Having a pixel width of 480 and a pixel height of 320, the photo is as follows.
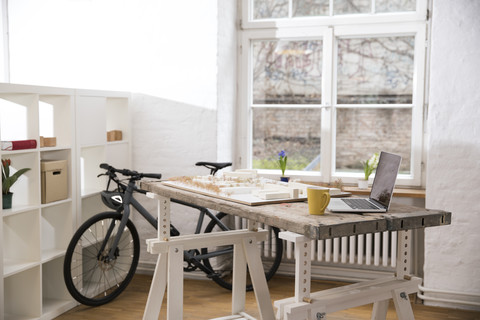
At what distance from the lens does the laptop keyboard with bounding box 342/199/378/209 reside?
2.50 m

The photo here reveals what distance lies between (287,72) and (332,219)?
2.78m

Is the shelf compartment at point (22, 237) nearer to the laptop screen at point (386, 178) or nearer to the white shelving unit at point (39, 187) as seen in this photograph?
the white shelving unit at point (39, 187)

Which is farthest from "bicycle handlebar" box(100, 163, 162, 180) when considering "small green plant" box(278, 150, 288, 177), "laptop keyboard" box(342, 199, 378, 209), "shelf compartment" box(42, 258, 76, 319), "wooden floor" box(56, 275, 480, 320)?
"laptop keyboard" box(342, 199, 378, 209)

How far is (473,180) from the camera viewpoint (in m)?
4.01

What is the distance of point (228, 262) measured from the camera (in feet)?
16.0

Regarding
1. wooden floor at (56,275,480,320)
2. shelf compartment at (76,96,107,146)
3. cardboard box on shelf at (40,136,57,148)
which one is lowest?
wooden floor at (56,275,480,320)

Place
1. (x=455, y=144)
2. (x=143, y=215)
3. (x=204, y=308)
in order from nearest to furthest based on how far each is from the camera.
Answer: (x=455, y=144)
(x=204, y=308)
(x=143, y=215)

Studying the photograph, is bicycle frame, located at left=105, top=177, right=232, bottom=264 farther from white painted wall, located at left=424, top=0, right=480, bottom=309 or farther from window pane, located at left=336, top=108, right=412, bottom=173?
white painted wall, located at left=424, top=0, right=480, bottom=309

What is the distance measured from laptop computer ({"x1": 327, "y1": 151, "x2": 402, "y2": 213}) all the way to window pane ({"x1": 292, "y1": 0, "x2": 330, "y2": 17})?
7.65ft

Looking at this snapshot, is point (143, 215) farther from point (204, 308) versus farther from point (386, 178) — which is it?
point (386, 178)

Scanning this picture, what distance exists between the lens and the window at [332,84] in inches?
181

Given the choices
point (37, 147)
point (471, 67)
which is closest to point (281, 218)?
point (37, 147)

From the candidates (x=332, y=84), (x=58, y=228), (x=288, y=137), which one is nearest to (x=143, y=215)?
(x=58, y=228)

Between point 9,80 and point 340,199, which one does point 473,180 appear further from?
point 9,80
